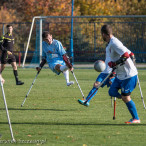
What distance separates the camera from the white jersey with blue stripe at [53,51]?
40.7ft

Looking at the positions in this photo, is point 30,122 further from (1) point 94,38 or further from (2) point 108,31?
(1) point 94,38

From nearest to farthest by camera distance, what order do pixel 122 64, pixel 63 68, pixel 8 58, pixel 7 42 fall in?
pixel 122 64
pixel 63 68
pixel 8 58
pixel 7 42

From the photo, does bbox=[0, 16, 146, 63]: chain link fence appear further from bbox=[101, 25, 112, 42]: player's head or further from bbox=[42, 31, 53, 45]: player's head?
bbox=[101, 25, 112, 42]: player's head

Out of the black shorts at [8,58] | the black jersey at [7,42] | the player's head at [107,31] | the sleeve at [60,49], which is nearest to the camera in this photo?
the player's head at [107,31]

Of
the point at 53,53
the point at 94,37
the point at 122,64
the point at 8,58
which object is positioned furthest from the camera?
the point at 94,37

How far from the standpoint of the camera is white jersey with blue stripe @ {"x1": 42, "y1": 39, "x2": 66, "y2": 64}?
40.7ft

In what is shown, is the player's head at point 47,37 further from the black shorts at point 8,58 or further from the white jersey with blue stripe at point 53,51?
the black shorts at point 8,58

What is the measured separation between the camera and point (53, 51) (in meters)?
12.5

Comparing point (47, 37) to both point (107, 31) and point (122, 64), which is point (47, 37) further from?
point (122, 64)

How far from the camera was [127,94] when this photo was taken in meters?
8.70

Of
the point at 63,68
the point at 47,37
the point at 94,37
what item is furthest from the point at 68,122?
the point at 94,37

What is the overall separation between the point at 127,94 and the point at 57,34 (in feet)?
88.5

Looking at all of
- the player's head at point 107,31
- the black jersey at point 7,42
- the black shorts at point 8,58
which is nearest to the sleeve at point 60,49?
the player's head at point 107,31

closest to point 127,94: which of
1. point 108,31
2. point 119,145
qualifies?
point 108,31
